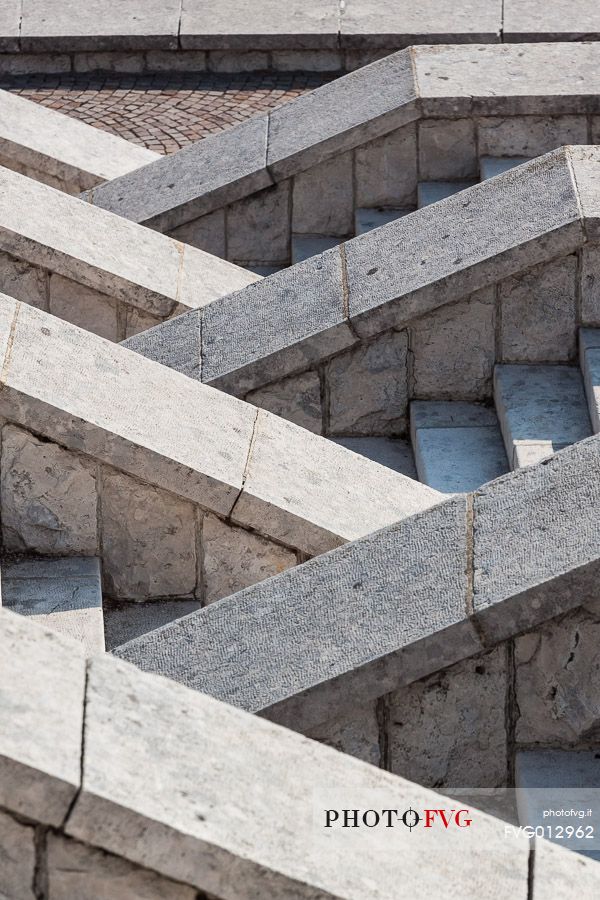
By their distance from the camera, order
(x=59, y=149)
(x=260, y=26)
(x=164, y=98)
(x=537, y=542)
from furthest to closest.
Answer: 1. (x=260, y=26)
2. (x=164, y=98)
3. (x=59, y=149)
4. (x=537, y=542)

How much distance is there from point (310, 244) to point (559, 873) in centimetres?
500

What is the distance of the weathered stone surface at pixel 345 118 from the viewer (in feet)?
25.1

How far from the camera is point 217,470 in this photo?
16.4 ft

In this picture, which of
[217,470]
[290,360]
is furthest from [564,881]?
[290,360]

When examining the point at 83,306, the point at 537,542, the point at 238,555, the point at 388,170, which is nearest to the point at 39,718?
the point at 537,542

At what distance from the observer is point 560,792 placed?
4062 millimetres

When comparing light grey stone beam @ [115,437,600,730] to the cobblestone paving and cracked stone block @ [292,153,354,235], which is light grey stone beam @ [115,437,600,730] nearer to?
cracked stone block @ [292,153,354,235]

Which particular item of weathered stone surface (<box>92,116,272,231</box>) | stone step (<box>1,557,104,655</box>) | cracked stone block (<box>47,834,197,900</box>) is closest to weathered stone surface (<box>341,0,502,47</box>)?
weathered stone surface (<box>92,116,272,231</box>)

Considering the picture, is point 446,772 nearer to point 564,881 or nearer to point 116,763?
point 564,881

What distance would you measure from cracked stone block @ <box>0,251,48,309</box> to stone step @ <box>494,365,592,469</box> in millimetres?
2080

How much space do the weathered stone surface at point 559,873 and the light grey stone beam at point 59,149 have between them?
579 cm

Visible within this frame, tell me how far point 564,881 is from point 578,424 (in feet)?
8.74

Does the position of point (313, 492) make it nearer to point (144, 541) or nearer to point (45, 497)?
point (144, 541)

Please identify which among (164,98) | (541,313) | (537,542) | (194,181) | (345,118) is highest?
(537,542)
